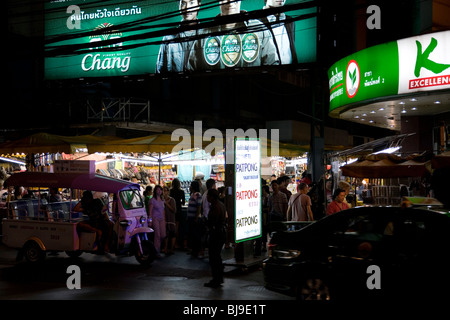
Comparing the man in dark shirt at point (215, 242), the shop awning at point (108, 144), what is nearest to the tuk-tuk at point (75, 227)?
the man in dark shirt at point (215, 242)

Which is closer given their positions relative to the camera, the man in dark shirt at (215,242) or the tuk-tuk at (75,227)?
the man in dark shirt at (215,242)

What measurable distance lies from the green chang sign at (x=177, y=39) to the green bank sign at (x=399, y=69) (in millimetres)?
4719

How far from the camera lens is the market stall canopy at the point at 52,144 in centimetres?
1747

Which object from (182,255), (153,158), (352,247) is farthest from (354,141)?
(352,247)

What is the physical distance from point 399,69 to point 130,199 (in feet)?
23.5

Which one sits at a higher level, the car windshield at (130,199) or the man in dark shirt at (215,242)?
the car windshield at (130,199)

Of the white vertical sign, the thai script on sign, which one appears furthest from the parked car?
the thai script on sign

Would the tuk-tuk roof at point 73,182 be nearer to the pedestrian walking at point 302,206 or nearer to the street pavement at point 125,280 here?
the street pavement at point 125,280

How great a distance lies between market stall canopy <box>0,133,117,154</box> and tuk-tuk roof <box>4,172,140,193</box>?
459 centimetres

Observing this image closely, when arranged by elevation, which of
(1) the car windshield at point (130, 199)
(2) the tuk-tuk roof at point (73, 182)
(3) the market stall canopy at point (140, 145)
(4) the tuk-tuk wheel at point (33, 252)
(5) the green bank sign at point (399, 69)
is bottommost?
(4) the tuk-tuk wheel at point (33, 252)

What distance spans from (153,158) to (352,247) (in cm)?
1243

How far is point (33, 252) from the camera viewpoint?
12.6 m

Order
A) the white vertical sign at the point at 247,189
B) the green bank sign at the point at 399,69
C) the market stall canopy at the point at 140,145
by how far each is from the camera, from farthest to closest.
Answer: the market stall canopy at the point at 140,145 → the green bank sign at the point at 399,69 → the white vertical sign at the point at 247,189

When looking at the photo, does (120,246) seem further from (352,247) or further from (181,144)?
(352,247)
